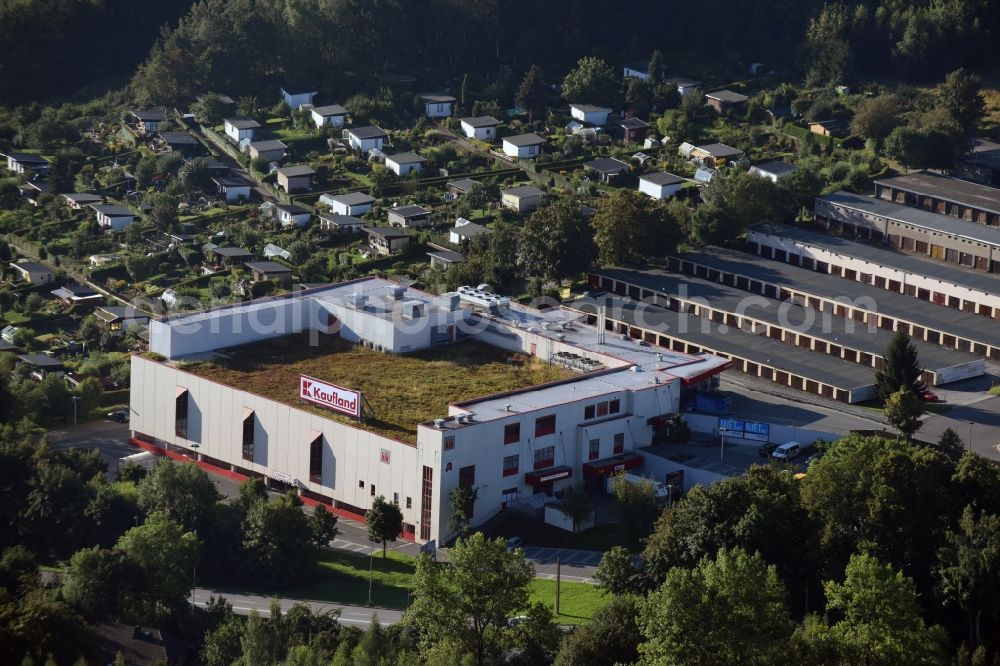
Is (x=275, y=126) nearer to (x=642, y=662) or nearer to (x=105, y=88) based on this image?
(x=105, y=88)

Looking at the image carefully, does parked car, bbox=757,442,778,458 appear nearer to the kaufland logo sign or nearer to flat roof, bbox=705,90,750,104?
the kaufland logo sign

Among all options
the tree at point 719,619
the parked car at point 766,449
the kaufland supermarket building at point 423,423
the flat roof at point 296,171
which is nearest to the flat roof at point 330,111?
the flat roof at point 296,171

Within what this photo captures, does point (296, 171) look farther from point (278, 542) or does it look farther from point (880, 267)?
point (278, 542)

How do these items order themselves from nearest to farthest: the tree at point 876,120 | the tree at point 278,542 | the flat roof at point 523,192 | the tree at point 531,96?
the tree at point 278,542 < the flat roof at point 523,192 < the tree at point 876,120 < the tree at point 531,96

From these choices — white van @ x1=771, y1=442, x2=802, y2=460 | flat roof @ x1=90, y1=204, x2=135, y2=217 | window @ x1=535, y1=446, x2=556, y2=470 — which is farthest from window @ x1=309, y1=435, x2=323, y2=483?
flat roof @ x1=90, y1=204, x2=135, y2=217

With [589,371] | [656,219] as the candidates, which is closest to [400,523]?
[589,371]

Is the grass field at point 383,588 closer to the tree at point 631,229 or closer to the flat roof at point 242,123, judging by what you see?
the tree at point 631,229
